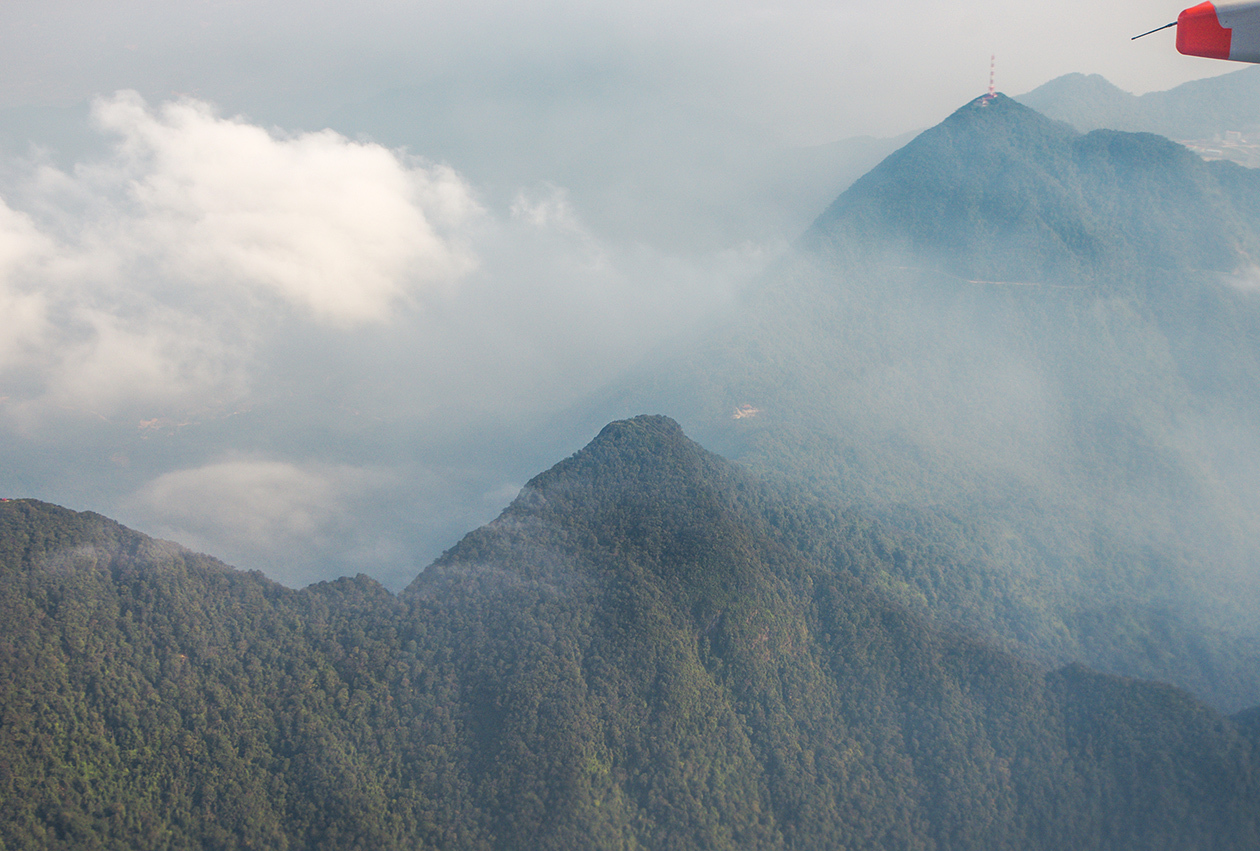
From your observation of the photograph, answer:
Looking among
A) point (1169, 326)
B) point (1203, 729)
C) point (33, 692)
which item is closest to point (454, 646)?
point (33, 692)

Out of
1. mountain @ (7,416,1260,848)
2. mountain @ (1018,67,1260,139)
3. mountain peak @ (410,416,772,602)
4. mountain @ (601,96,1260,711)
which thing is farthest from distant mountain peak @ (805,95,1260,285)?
mountain @ (7,416,1260,848)

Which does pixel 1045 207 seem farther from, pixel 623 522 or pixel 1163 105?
pixel 623 522

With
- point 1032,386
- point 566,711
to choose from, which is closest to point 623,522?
point 566,711

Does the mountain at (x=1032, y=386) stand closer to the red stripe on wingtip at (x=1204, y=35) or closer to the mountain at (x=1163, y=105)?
the mountain at (x=1163, y=105)

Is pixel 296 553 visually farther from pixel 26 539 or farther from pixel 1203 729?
pixel 1203 729

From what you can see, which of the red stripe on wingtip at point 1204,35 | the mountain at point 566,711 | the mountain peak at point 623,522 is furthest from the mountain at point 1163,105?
the red stripe on wingtip at point 1204,35
